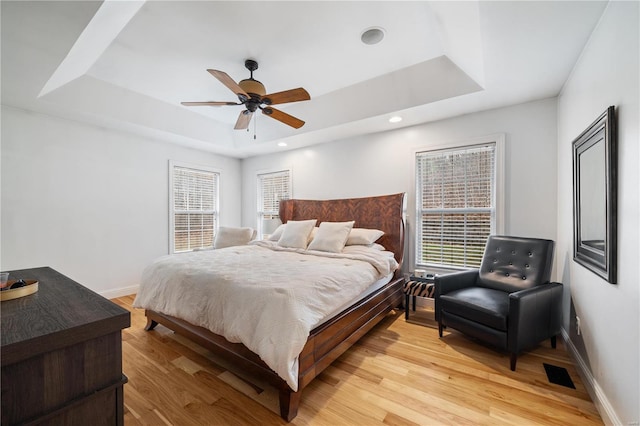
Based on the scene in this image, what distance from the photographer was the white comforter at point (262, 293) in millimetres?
1585

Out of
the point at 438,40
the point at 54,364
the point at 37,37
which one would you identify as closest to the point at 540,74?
the point at 438,40

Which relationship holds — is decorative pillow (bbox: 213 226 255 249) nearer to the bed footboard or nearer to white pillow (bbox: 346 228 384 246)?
the bed footboard

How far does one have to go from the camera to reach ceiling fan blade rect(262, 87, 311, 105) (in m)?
2.47

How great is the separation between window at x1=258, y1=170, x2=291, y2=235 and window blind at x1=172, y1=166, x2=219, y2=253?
0.94 meters

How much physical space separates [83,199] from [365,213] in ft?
13.4

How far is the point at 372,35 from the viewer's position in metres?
2.39

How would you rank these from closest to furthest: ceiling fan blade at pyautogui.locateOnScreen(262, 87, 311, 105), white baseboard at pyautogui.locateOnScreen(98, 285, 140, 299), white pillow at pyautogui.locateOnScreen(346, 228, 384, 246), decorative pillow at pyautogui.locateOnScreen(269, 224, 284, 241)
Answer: ceiling fan blade at pyautogui.locateOnScreen(262, 87, 311, 105), white pillow at pyautogui.locateOnScreen(346, 228, 384, 246), white baseboard at pyautogui.locateOnScreen(98, 285, 140, 299), decorative pillow at pyautogui.locateOnScreen(269, 224, 284, 241)

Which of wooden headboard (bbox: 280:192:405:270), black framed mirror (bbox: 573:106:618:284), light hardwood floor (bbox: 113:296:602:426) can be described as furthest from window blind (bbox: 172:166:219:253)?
black framed mirror (bbox: 573:106:618:284)

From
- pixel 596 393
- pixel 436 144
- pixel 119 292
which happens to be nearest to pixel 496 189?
pixel 436 144

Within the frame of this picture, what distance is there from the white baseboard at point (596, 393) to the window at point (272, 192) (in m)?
4.30

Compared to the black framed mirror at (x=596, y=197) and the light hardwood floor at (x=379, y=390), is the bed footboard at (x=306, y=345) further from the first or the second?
the black framed mirror at (x=596, y=197)

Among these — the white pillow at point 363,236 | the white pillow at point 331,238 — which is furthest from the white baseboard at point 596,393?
the white pillow at point 331,238

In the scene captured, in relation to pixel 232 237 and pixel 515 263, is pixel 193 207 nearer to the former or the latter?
pixel 232 237

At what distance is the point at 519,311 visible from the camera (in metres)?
2.05
